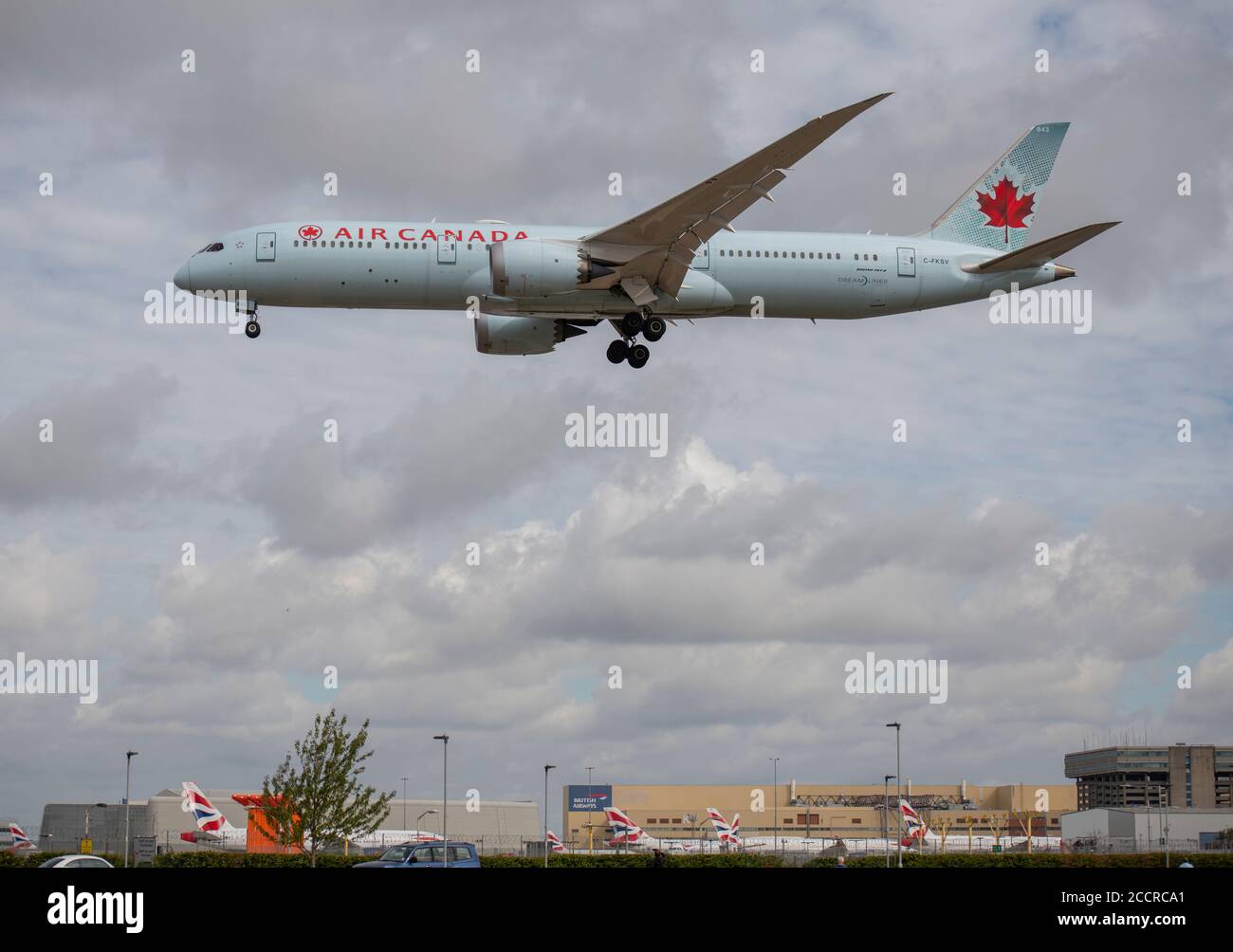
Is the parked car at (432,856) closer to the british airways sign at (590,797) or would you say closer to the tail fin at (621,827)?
the tail fin at (621,827)

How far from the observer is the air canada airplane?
46.3 meters

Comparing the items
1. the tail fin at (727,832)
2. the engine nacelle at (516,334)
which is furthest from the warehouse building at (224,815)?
the engine nacelle at (516,334)

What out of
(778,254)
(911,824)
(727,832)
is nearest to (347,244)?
(778,254)

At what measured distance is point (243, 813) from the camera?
401ft

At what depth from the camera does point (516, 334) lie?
5241 centimetres

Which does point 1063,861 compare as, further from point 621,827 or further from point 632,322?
point 621,827

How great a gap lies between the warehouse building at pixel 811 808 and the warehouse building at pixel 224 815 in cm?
1180

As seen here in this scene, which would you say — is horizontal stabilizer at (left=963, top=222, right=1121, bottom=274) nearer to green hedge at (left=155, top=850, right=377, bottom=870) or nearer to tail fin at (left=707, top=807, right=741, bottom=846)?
green hedge at (left=155, top=850, right=377, bottom=870)

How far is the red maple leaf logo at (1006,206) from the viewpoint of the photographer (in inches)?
2208

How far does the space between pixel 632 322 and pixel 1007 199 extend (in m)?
17.0
